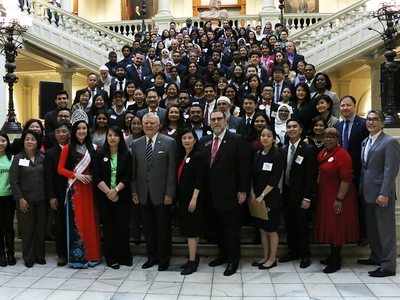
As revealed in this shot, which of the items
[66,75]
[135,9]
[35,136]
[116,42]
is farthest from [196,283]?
[135,9]

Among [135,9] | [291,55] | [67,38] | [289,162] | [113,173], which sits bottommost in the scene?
[113,173]

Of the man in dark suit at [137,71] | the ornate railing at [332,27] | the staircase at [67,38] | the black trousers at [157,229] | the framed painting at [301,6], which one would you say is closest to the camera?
the black trousers at [157,229]

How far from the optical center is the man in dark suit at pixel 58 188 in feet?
16.9

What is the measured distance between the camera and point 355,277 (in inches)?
184

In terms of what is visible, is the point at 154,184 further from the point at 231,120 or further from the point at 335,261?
the point at 335,261

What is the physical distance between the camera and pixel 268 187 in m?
4.77

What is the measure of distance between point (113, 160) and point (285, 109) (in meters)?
2.41

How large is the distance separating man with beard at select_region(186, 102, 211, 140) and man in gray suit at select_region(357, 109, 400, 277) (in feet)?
6.73

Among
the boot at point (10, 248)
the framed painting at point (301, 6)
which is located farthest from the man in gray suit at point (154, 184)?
the framed painting at point (301, 6)

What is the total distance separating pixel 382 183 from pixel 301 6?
19.0 meters

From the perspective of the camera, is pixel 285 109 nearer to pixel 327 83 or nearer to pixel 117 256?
pixel 327 83

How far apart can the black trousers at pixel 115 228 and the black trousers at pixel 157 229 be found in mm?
235

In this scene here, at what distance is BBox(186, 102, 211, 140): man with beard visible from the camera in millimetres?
5492

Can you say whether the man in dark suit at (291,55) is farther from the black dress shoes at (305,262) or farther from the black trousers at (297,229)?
the black dress shoes at (305,262)
